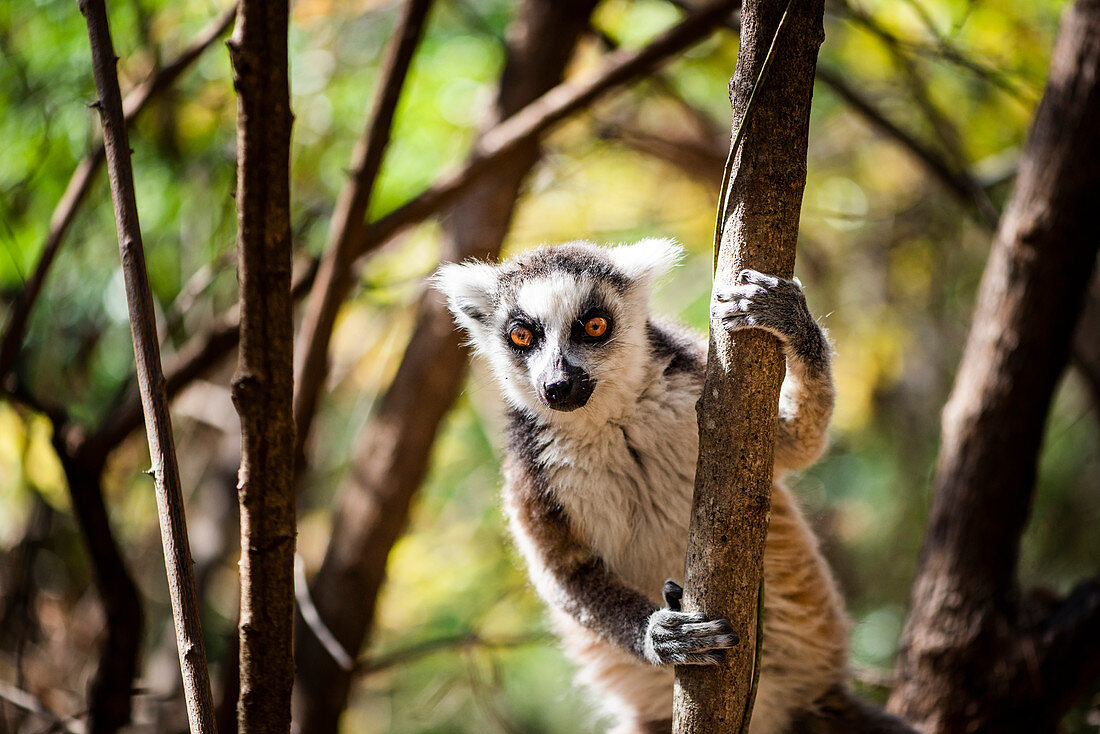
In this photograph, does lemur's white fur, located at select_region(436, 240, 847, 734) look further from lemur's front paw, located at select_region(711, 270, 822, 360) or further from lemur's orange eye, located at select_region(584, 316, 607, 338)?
lemur's front paw, located at select_region(711, 270, 822, 360)

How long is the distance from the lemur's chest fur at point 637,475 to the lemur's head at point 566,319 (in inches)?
3.4

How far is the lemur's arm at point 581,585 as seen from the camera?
248cm

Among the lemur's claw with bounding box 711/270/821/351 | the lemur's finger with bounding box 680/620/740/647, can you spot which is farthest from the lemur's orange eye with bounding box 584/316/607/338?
the lemur's finger with bounding box 680/620/740/647

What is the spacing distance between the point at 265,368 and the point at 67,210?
223 cm

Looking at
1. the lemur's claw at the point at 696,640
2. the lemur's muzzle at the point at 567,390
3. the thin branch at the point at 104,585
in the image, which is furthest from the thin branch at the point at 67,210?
the lemur's claw at the point at 696,640

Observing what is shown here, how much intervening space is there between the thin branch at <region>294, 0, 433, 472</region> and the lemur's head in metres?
0.43

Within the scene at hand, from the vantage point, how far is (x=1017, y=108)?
19.6 ft

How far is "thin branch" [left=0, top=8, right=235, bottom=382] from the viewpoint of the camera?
3.51m

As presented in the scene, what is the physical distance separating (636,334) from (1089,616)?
242 cm

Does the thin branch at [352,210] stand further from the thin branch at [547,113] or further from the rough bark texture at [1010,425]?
the rough bark texture at [1010,425]

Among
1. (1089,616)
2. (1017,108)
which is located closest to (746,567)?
(1089,616)

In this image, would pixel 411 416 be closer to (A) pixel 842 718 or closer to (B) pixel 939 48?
(A) pixel 842 718

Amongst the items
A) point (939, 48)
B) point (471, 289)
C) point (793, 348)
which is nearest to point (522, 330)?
point (471, 289)

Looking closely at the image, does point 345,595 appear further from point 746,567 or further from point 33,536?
point 746,567
